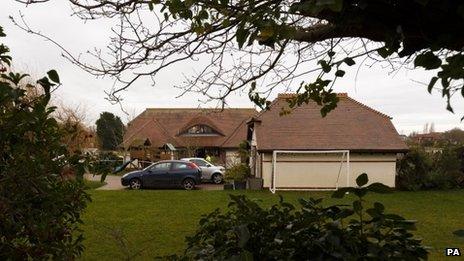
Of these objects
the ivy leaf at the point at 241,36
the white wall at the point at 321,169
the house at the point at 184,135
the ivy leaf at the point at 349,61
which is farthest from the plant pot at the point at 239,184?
the ivy leaf at the point at 241,36

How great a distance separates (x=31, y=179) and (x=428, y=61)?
6.90 feet

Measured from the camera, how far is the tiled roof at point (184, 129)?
39.5 m

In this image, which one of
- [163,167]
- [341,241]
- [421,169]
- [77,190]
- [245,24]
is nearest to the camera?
[341,241]

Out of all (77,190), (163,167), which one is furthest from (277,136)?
(77,190)

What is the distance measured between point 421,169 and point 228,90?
64.2 feet

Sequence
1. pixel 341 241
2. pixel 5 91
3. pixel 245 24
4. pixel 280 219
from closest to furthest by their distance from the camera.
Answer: pixel 5 91 < pixel 341 241 < pixel 245 24 < pixel 280 219

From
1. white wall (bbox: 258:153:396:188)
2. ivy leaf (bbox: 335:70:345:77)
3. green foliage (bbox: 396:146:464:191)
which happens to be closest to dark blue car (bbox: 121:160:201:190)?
white wall (bbox: 258:153:396:188)

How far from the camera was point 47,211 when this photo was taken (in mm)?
2803

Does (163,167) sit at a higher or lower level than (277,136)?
lower

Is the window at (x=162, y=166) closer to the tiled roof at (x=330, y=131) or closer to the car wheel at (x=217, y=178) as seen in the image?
the car wheel at (x=217, y=178)

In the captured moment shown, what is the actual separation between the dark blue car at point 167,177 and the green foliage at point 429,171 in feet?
34.4

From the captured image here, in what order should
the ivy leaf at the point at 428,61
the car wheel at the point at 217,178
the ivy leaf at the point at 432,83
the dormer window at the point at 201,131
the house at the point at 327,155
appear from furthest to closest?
the dormer window at the point at 201,131 < the car wheel at the point at 217,178 < the house at the point at 327,155 < the ivy leaf at the point at 428,61 < the ivy leaf at the point at 432,83

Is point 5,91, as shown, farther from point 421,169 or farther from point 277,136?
point 421,169

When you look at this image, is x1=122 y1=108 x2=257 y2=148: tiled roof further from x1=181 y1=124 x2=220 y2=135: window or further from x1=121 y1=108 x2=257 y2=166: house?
x1=181 y1=124 x2=220 y2=135: window
